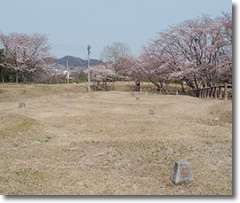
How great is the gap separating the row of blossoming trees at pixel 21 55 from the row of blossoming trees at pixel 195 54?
1065 cm

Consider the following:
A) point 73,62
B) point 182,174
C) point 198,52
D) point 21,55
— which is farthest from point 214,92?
point 73,62

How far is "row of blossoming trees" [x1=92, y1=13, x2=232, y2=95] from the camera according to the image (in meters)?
13.9

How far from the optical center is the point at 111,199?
100 inches

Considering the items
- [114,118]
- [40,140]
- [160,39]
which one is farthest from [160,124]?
[160,39]

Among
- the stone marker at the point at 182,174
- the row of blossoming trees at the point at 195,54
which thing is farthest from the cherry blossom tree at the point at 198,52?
the stone marker at the point at 182,174

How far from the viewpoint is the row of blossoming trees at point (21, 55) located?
76.2 feet

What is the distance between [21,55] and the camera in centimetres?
2358

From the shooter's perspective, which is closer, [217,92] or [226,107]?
[226,107]

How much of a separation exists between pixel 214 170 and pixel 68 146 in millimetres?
2597

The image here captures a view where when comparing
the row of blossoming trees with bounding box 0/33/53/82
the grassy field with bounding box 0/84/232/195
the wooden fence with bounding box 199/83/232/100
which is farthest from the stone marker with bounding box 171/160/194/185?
the row of blossoming trees with bounding box 0/33/53/82

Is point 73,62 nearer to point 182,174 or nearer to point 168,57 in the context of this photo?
point 168,57

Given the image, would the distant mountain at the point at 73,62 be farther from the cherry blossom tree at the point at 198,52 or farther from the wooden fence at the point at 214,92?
the wooden fence at the point at 214,92

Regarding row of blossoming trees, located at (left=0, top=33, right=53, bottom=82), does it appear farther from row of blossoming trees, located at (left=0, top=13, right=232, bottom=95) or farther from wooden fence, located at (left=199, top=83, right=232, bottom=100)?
wooden fence, located at (left=199, top=83, right=232, bottom=100)

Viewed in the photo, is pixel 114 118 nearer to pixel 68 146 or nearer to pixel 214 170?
pixel 68 146
